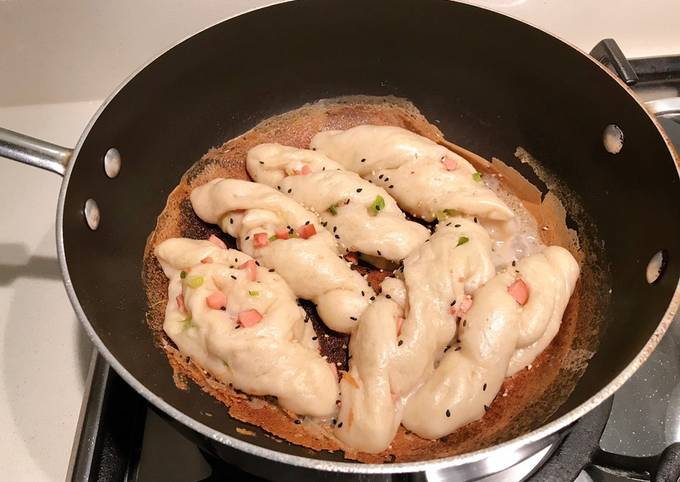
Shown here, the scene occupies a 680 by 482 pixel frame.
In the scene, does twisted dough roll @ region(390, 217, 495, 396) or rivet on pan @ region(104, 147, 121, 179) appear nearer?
twisted dough roll @ region(390, 217, 495, 396)

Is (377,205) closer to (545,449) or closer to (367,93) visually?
(367,93)

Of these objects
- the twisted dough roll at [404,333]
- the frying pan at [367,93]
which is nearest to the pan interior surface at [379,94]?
the frying pan at [367,93]

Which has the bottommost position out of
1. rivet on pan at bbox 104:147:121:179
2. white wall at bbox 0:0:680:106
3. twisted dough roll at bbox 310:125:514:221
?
rivet on pan at bbox 104:147:121:179

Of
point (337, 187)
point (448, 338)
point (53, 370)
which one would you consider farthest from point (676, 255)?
point (53, 370)

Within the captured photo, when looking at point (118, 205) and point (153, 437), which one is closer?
point (153, 437)

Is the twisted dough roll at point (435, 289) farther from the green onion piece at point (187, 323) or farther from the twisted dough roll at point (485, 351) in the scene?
the green onion piece at point (187, 323)

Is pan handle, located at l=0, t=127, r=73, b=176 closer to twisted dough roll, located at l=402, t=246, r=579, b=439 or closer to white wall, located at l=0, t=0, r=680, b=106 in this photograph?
white wall, located at l=0, t=0, r=680, b=106

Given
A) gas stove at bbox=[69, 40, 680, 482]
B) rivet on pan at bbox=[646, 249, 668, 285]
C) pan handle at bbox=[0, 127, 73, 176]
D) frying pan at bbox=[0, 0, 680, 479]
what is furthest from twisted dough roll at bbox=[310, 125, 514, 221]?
pan handle at bbox=[0, 127, 73, 176]

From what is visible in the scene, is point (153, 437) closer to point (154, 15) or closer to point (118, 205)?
point (118, 205)
